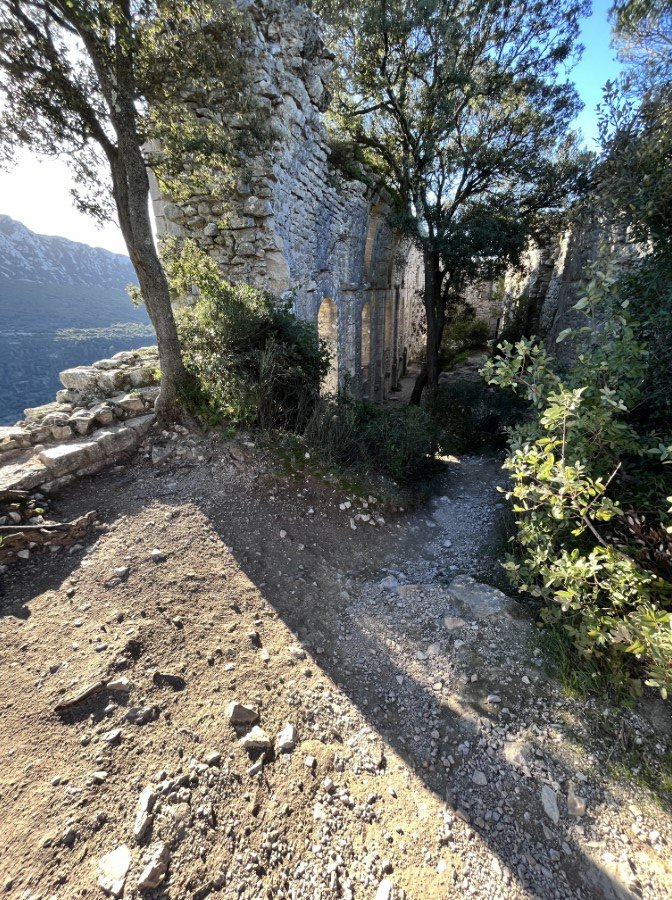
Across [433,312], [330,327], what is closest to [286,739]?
[330,327]

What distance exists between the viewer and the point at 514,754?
190cm

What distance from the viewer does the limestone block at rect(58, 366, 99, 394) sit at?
492cm

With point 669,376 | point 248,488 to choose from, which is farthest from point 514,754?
Result: point 248,488

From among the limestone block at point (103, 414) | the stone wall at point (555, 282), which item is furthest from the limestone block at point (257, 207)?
the stone wall at point (555, 282)

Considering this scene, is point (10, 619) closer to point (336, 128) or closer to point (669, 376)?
point (669, 376)

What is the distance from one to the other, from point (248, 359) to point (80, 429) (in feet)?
6.83

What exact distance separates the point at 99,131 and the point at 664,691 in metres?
6.00

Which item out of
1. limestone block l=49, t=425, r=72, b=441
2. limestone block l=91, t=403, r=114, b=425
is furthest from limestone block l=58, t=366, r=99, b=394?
limestone block l=49, t=425, r=72, b=441

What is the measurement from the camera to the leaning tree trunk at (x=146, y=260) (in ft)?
11.6

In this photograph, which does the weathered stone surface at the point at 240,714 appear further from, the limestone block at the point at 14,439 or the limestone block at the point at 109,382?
the limestone block at the point at 109,382

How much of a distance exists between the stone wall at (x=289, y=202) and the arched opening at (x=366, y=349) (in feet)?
7.22

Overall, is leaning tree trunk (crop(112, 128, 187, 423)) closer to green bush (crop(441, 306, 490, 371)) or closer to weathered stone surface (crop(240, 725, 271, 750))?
weathered stone surface (crop(240, 725, 271, 750))

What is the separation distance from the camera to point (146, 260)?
383 centimetres

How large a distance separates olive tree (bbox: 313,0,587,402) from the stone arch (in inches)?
103
